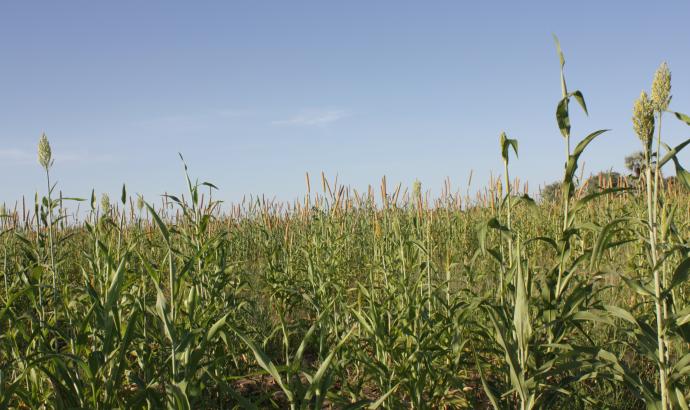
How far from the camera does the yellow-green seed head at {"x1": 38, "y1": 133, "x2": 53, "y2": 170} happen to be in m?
2.30

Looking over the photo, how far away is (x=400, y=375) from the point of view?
236cm

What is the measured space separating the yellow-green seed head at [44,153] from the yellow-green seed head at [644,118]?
2.62 metres

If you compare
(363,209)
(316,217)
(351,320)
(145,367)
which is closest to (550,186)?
(363,209)

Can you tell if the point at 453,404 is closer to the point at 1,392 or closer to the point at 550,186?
the point at 1,392

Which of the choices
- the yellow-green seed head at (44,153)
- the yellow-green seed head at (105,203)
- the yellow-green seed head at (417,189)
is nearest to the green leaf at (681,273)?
the yellow-green seed head at (417,189)

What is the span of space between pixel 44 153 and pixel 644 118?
105 inches

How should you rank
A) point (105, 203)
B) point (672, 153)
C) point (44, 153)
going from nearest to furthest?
point (672, 153) < point (44, 153) < point (105, 203)

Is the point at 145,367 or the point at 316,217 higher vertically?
the point at 316,217

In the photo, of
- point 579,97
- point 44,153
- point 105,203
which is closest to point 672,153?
point 579,97

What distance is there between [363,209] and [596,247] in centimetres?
586

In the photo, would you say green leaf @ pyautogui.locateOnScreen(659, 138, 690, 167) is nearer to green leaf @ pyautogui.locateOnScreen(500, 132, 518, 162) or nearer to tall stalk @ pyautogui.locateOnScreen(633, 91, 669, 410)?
tall stalk @ pyautogui.locateOnScreen(633, 91, 669, 410)

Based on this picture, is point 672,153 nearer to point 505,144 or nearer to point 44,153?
point 505,144

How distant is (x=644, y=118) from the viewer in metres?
1.79

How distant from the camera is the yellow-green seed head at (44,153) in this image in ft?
7.54
